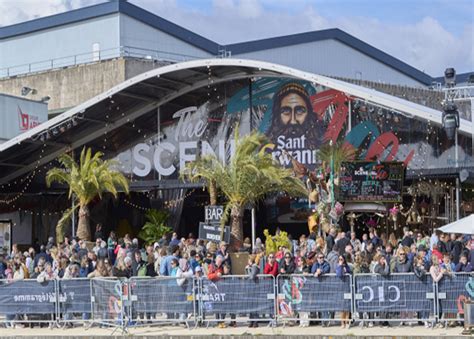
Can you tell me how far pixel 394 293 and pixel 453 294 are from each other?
1.15 m

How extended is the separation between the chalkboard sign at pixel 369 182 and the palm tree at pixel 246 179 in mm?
1425

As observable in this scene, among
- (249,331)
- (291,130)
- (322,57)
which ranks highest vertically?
(322,57)

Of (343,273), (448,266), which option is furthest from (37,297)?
(448,266)

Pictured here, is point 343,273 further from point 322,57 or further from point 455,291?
point 322,57

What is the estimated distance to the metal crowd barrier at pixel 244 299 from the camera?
20.2 meters

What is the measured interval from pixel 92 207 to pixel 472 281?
71.6 ft

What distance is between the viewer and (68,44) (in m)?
57.4

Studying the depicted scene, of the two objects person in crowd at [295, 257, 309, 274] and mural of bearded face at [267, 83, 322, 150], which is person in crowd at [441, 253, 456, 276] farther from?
mural of bearded face at [267, 83, 322, 150]

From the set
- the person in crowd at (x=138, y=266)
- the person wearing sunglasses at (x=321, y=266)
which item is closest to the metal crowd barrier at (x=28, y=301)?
the person in crowd at (x=138, y=266)

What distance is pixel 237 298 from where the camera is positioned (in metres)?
21.4

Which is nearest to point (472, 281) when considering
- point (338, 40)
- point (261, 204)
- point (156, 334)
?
point (156, 334)

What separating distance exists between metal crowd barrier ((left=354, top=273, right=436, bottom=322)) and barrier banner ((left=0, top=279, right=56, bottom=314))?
23.2 feet

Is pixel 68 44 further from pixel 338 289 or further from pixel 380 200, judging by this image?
pixel 338 289

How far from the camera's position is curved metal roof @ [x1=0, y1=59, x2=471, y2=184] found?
Answer: 35.2m
